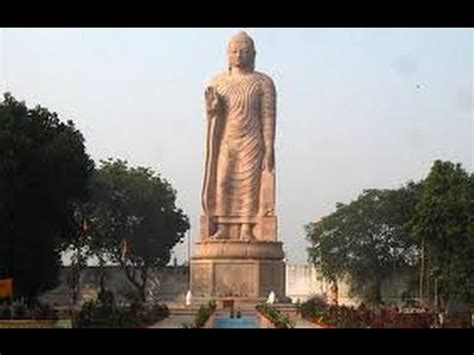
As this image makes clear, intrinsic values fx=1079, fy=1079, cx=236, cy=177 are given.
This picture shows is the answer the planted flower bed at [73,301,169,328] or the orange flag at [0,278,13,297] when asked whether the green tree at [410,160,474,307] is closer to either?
the planted flower bed at [73,301,169,328]

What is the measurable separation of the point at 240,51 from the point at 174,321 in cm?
1639

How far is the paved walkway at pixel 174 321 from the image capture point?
106 ft

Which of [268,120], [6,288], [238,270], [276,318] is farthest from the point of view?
[268,120]

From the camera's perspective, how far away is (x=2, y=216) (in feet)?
108

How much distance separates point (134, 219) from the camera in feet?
192

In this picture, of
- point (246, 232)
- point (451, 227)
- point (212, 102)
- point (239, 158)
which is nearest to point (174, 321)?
point (451, 227)

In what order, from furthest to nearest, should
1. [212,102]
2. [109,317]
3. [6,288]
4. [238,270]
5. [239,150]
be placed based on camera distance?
[239,150] < [212,102] < [238,270] < [6,288] < [109,317]

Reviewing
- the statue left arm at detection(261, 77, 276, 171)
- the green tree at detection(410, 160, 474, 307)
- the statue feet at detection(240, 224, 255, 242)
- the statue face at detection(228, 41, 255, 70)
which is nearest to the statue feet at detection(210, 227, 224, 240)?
the statue feet at detection(240, 224, 255, 242)

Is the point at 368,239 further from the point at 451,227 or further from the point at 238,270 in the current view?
the point at 451,227

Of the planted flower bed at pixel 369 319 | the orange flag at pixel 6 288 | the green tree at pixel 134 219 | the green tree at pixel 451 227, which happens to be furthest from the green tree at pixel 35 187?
the green tree at pixel 134 219

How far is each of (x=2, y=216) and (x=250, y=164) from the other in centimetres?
1670
